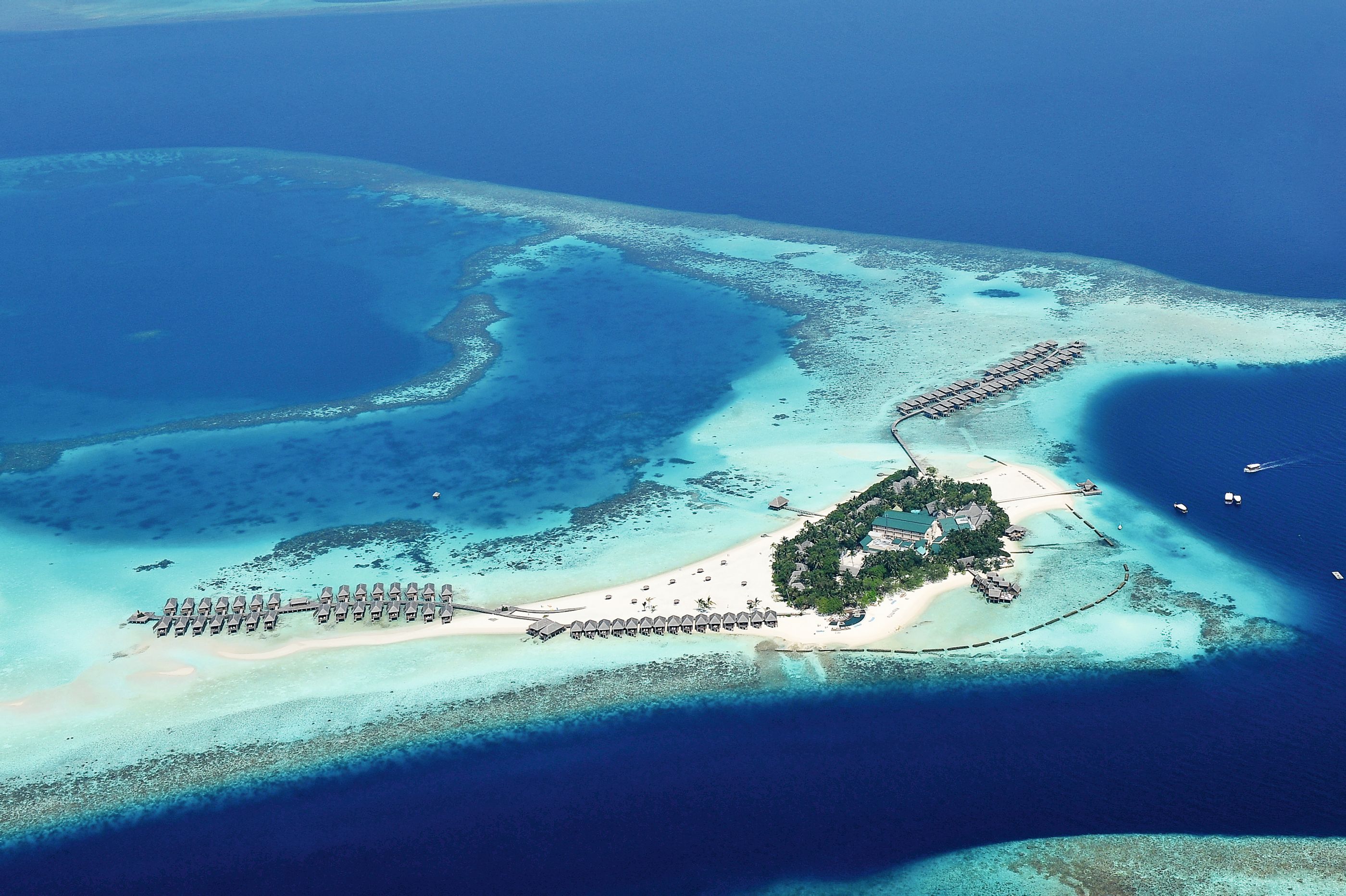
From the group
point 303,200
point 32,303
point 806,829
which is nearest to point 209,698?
point 806,829

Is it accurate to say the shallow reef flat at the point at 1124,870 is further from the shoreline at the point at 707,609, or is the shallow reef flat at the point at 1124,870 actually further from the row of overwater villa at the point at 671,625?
the row of overwater villa at the point at 671,625

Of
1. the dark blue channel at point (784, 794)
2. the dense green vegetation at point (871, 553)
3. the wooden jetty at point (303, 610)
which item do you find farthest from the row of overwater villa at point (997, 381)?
the wooden jetty at point (303, 610)

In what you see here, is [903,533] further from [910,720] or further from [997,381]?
[997,381]

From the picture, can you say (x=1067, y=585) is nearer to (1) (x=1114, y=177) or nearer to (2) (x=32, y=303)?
(1) (x=1114, y=177)

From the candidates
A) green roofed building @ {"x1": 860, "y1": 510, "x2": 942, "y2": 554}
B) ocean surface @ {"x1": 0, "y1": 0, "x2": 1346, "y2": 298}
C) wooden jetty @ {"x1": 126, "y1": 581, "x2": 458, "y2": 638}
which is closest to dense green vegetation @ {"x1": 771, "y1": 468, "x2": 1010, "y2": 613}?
green roofed building @ {"x1": 860, "y1": 510, "x2": 942, "y2": 554}

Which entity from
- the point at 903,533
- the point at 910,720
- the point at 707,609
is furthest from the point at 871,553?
the point at 910,720
